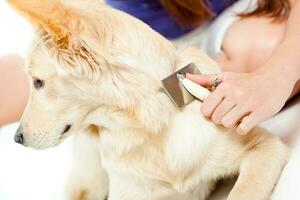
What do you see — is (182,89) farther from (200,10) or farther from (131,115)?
(200,10)

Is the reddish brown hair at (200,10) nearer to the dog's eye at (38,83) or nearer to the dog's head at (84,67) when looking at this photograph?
the dog's head at (84,67)

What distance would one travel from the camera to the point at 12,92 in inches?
56.0

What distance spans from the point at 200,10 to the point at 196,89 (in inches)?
23.8

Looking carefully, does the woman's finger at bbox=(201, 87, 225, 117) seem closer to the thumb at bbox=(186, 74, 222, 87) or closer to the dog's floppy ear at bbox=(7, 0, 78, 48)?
the thumb at bbox=(186, 74, 222, 87)

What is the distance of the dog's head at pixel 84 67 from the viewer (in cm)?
83

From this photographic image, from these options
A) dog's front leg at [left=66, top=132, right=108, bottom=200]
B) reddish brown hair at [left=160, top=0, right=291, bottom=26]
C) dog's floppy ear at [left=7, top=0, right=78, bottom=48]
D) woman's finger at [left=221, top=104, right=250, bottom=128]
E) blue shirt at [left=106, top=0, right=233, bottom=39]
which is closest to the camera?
dog's floppy ear at [left=7, top=0, right=78, bottom=48]

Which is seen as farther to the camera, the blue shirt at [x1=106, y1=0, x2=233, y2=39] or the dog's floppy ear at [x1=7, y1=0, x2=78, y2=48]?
the blue shirt at [x1=106, y1=0, x2=233, y2=39]

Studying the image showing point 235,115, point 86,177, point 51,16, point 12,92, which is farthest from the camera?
point 12,92

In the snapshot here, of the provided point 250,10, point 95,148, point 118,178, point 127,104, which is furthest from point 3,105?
point 250,10

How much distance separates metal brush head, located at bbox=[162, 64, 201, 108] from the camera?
91 centimetres

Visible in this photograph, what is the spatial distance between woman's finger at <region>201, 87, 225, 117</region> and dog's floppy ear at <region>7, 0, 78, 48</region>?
0.91ft

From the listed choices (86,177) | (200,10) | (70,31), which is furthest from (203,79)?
(200,10)

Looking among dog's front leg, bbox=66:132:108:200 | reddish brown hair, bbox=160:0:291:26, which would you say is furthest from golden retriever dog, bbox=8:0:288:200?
reddish brown hair, bbox=160:0:291:26

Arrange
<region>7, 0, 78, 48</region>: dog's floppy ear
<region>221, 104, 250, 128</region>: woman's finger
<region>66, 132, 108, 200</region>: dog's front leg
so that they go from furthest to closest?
<region>66, 132, 108, 200</region>: dog's front leg → <region>221, 104, 250, 128</region>: woman's finger → <region>7, 0, 78, 48</region>: dog's floppy ear
